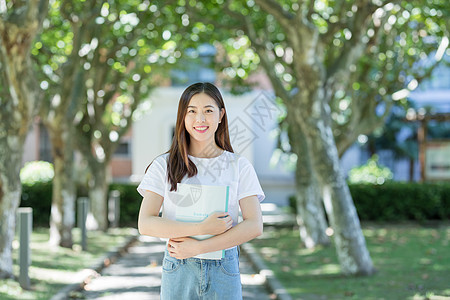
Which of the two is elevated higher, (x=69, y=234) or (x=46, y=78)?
(x=46, y=78)

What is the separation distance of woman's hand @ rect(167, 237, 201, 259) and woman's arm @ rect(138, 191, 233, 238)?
0.04 m

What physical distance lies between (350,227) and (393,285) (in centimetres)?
111

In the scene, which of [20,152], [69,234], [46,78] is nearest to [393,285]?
Answer: [20,152]

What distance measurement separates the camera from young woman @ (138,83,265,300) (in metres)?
2.86

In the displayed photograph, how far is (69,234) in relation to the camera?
39.8 ft

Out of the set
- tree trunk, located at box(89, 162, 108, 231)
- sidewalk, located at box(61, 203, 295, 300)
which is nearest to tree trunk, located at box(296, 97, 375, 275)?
sidewalk, located at box(61, 203, 295, 300)

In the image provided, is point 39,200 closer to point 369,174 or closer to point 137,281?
point 137,281

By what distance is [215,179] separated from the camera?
2.99m

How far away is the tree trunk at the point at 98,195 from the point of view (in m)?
15.8

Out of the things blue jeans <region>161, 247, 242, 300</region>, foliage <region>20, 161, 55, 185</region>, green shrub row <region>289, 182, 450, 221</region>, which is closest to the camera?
blue jeans <region>161, 247, 242, 300</region>

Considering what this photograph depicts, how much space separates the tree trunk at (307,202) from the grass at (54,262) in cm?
410

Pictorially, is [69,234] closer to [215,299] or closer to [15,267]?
[15,267]

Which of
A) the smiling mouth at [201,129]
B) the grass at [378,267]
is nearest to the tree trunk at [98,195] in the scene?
the grass at [378,267]

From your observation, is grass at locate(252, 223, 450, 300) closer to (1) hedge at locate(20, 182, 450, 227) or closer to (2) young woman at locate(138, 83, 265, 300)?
(1) hedge at locate(20, 182, 450, 227)
